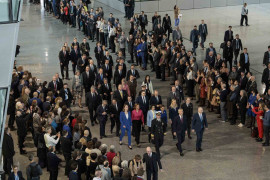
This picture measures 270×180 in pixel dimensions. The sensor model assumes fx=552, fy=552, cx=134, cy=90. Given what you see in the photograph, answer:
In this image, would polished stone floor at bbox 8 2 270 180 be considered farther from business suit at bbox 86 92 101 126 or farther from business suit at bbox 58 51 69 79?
business suit at bbox 58 51 69 79

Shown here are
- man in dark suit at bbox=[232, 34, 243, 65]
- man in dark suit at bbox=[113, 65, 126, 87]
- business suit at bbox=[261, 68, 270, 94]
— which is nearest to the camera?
business suit at bbox=[261, 68, 270, 94]

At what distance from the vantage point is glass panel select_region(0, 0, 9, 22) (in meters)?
10.0

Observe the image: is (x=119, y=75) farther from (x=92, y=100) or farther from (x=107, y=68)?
(x=92, y=100)

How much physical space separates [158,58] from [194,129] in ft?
25.5

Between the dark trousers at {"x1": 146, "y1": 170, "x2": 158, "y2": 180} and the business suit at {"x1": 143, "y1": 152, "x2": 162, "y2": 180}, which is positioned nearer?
the business suit at {"x1": 143, "y1": 152, "x2": 162, "y2": 180}

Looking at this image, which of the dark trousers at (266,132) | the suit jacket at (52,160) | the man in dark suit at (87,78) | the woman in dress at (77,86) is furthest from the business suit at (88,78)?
the dark trousers at (266,132)

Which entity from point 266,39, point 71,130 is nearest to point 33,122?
point 71,130

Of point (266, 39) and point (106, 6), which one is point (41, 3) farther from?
point (266, 39)

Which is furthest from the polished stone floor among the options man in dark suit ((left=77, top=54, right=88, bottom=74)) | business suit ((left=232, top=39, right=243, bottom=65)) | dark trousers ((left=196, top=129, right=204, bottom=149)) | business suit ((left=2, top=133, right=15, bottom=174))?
man in dark suit ((left=77, top=54, right=88, bottom=74))

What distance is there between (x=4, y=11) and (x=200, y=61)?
17991 mm

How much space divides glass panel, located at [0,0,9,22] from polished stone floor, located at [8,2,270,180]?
6812 millimetres

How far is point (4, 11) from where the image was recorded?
33.3 feet

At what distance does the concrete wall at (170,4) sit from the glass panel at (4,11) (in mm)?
28895

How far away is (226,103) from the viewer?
1961 centimetres
